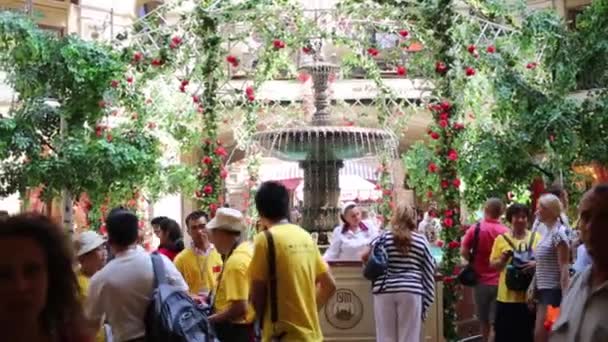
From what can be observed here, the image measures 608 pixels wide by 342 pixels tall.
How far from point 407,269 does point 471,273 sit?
1823mm

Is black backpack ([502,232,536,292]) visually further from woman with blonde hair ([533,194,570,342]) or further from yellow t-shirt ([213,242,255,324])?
yellow t-shirt ([213,242,255,324])

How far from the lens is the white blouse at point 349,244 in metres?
11.0

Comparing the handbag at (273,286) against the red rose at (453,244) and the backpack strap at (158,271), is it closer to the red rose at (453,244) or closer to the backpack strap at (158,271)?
the backpack strap at (158,271)

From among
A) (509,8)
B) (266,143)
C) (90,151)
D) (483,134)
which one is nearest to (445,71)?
(509,8)

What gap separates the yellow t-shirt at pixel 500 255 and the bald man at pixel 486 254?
45cm

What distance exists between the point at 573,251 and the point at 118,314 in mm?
4994

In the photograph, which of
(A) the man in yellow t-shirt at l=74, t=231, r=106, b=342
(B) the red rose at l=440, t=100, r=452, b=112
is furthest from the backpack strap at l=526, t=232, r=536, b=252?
(A) the man in yellow t-shirt at l=74, t=231, r=106, b=342

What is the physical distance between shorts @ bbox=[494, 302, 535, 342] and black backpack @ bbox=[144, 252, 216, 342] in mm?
4884

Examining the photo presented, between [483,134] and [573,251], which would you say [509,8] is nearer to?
[483,134]

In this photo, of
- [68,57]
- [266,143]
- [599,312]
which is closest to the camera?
[599,312]

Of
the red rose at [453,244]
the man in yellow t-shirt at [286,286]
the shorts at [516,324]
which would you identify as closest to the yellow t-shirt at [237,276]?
the man in yellow t-shirt at [286,286]

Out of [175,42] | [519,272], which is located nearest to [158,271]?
[519,272]

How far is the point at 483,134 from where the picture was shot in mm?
14117

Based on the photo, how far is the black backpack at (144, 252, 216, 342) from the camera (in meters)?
5.20
